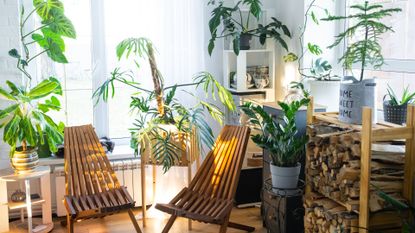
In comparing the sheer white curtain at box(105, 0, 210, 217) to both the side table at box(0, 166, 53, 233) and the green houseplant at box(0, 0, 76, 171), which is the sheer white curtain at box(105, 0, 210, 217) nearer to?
the green houseplant at box(0, 0, 76, 171)

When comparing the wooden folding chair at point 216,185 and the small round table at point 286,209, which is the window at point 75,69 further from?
the small round table at point 286,209

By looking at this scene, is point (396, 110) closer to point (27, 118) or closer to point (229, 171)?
point (229, 171)

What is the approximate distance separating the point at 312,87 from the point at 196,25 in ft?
3.98

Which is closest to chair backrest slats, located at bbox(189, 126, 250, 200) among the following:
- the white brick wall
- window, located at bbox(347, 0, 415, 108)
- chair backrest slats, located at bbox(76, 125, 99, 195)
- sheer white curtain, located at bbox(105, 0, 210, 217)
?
sheer white curtain, located at bbox(105, 0, 210, 217)

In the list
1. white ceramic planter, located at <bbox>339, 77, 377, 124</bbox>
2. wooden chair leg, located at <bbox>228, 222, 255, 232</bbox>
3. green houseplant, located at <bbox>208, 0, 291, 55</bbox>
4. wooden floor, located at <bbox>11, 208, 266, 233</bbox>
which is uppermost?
green houseplant, located at <bbox>208, 0, 291, 55</bbox>

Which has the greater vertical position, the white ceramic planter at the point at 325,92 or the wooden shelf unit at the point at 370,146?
the white ceramic planter at the point at 325,92

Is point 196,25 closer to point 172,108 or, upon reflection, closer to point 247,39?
point 247,39

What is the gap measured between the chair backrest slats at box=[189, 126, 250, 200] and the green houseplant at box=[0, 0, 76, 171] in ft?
3.93

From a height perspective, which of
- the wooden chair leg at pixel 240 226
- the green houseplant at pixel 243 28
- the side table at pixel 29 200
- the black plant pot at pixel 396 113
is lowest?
the wooden chair leg at pixel 240 226

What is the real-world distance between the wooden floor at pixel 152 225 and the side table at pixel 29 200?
0.11 meters

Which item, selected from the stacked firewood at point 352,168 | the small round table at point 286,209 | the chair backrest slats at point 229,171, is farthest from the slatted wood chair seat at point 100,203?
the stacked firewood at point 352,168

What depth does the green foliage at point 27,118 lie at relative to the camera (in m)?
3.50

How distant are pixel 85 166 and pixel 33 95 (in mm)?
663

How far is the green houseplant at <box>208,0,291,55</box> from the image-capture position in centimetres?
422
